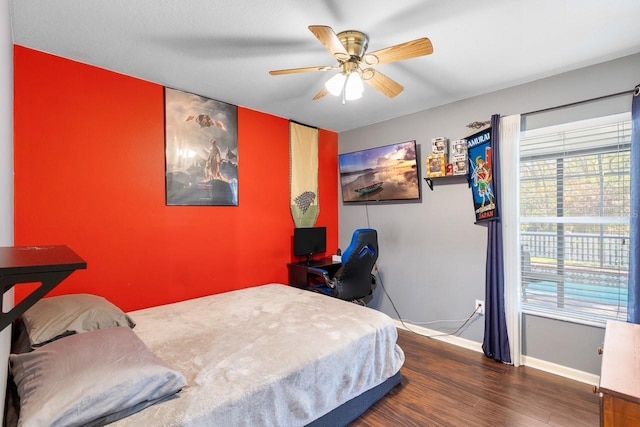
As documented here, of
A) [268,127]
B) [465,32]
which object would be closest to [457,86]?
[465,32]

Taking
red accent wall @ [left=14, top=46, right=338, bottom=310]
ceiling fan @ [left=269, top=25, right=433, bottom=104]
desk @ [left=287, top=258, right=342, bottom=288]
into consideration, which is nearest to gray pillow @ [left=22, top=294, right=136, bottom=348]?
red accent wall @ [left=14, top=46, right=338, bottom=310]

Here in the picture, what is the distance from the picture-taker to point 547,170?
8.55 feet

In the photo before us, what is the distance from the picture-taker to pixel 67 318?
159 centimetres

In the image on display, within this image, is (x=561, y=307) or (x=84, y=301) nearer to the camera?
(x=84, y=301)

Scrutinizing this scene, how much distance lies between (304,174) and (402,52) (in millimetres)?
2266

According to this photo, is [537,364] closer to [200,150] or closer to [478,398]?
[478,398]

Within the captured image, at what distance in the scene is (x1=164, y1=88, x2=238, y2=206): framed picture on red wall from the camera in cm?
275

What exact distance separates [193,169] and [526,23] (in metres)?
2.79

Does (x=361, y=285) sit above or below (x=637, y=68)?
below

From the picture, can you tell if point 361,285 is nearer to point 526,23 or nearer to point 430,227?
point 430,227

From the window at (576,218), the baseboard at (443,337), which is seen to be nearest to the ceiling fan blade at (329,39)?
the window at (576,218)

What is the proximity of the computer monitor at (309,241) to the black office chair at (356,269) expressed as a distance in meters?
0.50

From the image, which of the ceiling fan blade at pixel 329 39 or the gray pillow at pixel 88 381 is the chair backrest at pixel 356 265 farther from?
the gray pillow at pixel 88 381

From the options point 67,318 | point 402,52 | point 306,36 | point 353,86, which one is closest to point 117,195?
point 67,318
